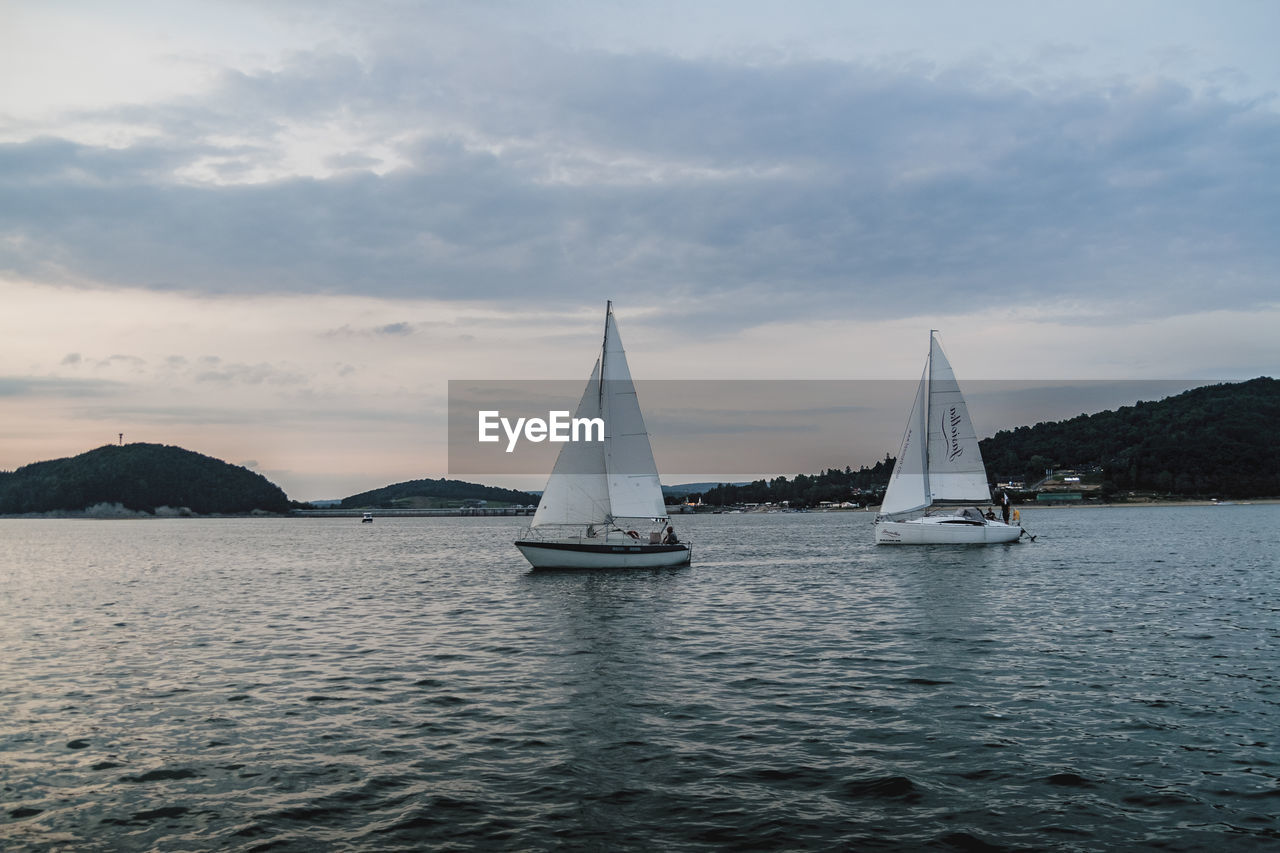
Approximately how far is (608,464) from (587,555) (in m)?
5.99

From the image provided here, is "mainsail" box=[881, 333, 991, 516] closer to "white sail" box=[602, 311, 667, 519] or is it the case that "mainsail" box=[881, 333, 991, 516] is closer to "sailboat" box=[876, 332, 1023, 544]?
"sailboat" box=[876, 332, 1023, 544]

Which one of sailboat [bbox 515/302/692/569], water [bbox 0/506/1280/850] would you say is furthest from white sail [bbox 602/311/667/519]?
water [bbox 0/506/1280/850]

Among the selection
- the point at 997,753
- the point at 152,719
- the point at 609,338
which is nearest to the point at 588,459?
the point at 609,338

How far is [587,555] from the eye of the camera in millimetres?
54375

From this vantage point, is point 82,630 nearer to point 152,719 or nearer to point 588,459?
point 152,719

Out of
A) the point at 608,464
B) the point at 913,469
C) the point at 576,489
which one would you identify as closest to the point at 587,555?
the point at 576,489

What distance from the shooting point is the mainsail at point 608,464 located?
54.2 metres

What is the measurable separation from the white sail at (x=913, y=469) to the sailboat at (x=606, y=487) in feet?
Answer: 89.5

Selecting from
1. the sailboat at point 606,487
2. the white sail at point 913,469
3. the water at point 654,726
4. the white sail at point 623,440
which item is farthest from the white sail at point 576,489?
the white sail at point 913,469

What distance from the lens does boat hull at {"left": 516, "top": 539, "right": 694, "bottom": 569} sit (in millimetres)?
54094

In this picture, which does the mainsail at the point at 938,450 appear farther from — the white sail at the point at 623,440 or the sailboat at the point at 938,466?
the white sail at the point at 623,440

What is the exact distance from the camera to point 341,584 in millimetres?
55875

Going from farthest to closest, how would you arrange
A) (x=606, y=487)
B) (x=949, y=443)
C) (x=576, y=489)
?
(x=949, y=443)
(x=606, y=487)
(x=576, y=489)

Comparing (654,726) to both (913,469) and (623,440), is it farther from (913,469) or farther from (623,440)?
(913,469)
